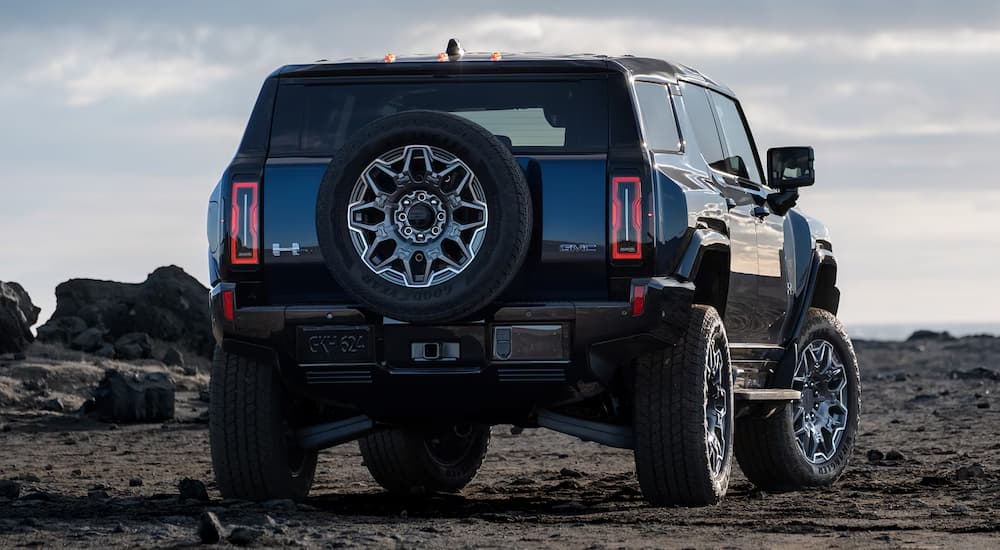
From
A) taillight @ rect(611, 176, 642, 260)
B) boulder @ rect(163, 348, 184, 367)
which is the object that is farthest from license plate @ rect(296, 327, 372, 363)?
boulder @ rect(163, 348, 184, 367)

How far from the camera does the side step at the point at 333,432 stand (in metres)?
8.26

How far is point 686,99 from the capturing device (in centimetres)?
895

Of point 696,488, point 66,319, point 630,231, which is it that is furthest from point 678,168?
point 66,319

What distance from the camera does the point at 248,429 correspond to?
8109 millimetres

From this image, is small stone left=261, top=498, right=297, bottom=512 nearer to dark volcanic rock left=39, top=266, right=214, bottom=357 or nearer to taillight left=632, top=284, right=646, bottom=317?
taillight left=632, top=284, right=646, bottom=317

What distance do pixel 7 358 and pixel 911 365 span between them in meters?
16.5

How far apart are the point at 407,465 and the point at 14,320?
10222mm

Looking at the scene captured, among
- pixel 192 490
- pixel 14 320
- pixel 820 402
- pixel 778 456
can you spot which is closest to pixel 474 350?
pixel 192 490

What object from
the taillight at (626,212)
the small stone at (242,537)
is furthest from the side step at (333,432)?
the small stone at (242,537)

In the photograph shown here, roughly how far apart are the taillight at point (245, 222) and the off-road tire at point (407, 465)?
227 centimetres

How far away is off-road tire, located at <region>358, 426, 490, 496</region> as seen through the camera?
9.95 metres

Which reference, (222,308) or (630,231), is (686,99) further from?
(222,308)

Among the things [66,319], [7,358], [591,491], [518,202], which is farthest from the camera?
[66,319]

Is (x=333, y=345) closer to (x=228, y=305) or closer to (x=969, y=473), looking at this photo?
(x=228, y=305)
